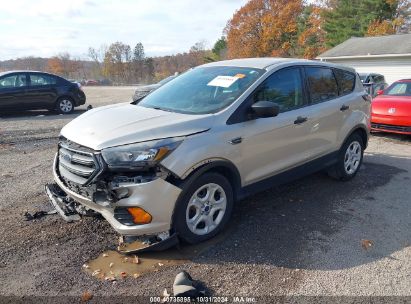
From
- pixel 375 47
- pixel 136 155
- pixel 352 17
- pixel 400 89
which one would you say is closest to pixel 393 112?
pixel 400 89

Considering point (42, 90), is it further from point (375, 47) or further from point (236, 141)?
point (375, 47)

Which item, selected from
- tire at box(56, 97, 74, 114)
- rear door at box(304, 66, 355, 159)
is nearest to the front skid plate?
rear door at box(304, 66, 355, 159)

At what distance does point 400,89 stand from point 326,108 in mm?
6170

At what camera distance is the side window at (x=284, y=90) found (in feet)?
13.7

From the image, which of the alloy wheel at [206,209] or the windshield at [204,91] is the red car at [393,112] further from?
the alloy wheel at [206,209]

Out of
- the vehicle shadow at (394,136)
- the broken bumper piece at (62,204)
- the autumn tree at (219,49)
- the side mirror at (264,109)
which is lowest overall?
the vehicle shadow at (394,136)

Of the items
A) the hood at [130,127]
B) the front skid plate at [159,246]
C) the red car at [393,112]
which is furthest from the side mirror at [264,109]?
the red car at [393,112]

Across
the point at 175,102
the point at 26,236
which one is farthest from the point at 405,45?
the point at 26,236

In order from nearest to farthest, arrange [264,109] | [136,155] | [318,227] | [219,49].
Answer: [136,155] < [264,109] < [318,227] < [219,49]

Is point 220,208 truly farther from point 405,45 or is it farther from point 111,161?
point 405,45

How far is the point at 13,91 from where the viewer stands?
1223cm

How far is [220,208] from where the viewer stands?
12.5ft

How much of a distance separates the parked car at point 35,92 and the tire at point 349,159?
10.7 meters

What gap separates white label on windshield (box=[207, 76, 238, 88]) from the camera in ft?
13.9
